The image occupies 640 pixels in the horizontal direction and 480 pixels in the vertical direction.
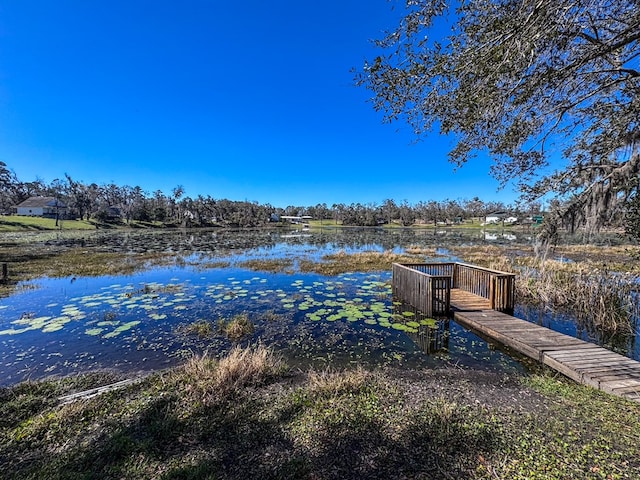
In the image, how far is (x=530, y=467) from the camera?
267 cm

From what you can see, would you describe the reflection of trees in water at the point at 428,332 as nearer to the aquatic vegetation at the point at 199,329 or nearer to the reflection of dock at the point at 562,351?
the reflection of dock at the point at 562,351

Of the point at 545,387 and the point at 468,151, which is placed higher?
the point at 468,151

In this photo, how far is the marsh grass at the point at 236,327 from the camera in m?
6.90

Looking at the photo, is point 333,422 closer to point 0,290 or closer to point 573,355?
point 573,355

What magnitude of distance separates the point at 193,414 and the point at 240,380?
91 centimetres

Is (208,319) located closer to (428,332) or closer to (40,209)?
(428,332)

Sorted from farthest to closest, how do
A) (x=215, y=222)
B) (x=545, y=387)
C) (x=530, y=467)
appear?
(x=215, y=222) < (x=545, y=387) < (x=530, y=467)

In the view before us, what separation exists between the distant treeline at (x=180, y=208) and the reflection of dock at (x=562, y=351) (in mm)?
70404

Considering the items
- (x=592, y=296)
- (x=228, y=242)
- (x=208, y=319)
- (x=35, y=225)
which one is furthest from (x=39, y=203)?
(x=592, y=296)

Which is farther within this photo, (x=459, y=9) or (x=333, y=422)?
(x=333, y=422)

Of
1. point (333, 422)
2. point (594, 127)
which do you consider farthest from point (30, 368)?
point (594, 127)

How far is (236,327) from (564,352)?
678cm

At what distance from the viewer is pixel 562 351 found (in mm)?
5426

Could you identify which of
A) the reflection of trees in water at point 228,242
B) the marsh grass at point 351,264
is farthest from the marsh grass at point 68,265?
the marsh grass at point 351,264
